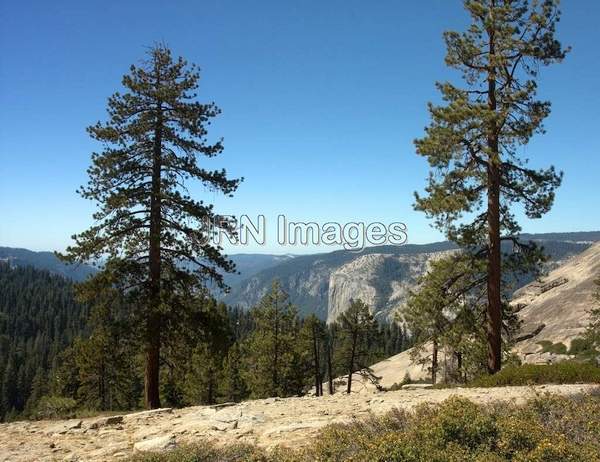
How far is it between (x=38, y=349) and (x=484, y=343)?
163393mm

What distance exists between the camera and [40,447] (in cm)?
1021

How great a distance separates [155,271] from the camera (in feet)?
56.3

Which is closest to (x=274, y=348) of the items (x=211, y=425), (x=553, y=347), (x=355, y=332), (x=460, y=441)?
(x=355, y=332)

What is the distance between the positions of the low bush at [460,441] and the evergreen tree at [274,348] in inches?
1048

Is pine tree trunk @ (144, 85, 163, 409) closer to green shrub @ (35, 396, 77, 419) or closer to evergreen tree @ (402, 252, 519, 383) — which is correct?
green shrub @ (35, 396, 77, 419)

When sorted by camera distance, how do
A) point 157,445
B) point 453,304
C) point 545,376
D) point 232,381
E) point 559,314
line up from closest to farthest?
point 157,445 < point 545,376 < point 453,304 < point 232,381 < point 559,314

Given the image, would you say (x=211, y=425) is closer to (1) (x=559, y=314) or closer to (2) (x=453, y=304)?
(2) (x=453, y=304)

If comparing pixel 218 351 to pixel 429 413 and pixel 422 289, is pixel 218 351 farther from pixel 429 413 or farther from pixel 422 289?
pixel 429 413

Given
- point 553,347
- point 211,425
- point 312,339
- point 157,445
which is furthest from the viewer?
point 312,339

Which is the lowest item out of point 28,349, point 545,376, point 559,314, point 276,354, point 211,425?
point 28,349

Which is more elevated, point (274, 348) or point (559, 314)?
point (559, 314)

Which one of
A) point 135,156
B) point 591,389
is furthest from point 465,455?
point 135,156

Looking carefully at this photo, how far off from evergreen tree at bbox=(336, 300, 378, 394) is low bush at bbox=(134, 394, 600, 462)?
33.4 m

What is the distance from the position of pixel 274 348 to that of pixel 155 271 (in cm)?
1972
